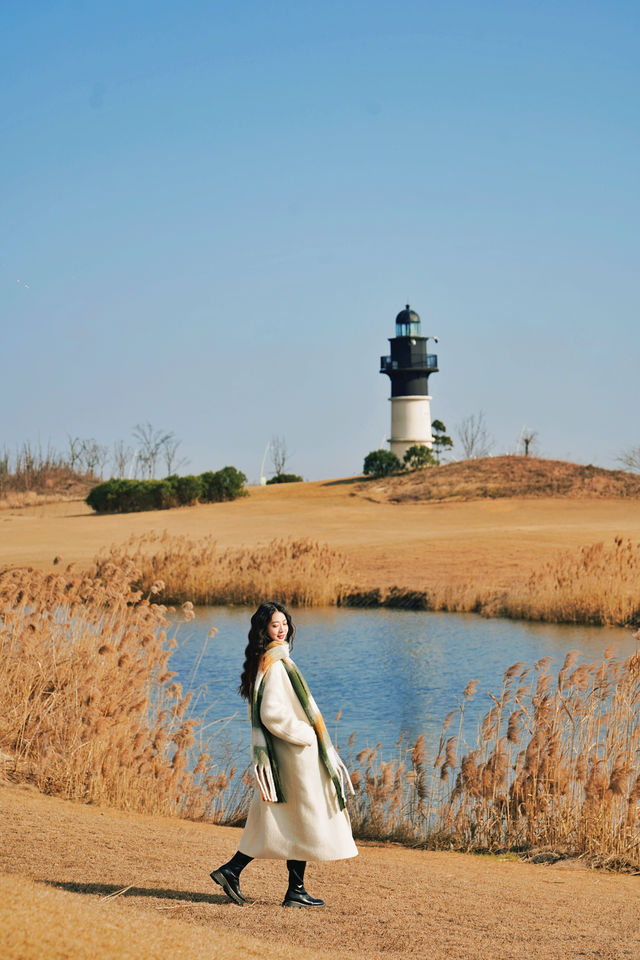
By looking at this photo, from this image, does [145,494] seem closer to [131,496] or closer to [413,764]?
[131,496]

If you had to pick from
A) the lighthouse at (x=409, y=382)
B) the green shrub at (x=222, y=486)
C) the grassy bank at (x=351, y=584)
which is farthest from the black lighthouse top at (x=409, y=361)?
the grassy bank at (x=351, y=584)

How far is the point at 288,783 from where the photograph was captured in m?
5.04

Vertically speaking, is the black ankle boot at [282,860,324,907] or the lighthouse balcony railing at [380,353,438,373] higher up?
the lighthouse balcony railing at [380,353,438,373]

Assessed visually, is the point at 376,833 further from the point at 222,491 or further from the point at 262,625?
the point at 222,491

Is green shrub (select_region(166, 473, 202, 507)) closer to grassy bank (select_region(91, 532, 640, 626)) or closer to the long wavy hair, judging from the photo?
grassy bank (select_region(91, 532, 640, 626))

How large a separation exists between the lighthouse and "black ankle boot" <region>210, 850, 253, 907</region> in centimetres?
5307

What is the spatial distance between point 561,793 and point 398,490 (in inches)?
1620

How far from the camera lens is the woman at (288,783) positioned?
500cm

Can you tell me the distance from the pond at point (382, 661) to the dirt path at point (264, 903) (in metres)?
3.04

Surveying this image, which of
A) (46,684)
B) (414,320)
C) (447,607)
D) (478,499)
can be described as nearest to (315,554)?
(447,607)

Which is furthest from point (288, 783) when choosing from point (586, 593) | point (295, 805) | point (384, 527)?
point (384, 527)

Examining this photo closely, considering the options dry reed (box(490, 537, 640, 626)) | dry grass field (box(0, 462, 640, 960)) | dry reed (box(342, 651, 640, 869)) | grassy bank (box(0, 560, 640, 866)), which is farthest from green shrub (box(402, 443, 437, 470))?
dry reed (box(342, 651, 640, 869))

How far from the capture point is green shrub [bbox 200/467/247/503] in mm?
48594

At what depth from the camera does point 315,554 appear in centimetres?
2375
